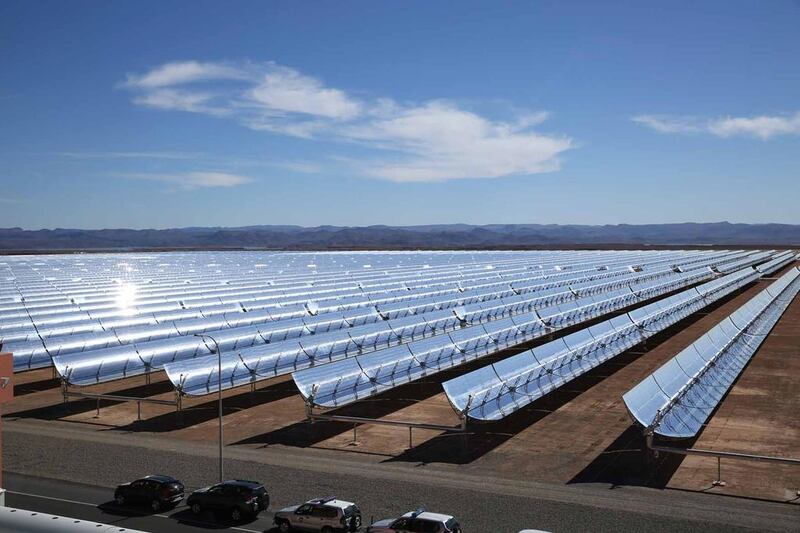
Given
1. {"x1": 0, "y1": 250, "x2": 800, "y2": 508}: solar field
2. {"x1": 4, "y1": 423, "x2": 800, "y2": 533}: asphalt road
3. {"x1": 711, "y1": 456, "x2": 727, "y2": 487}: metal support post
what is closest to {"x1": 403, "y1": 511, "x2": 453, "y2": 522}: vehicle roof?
{"x1": 4, "y1": 423, "x2": 800, "y2": 533}: asphalt road

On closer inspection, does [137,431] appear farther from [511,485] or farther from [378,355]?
[511,485]

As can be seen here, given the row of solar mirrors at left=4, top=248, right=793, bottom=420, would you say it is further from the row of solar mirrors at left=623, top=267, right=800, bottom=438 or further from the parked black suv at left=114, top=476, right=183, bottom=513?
the parked black suv at left=114, top=476, right=183, bottom=513

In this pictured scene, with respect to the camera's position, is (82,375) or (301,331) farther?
(301,331)

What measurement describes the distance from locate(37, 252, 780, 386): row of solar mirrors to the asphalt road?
5.79 meters

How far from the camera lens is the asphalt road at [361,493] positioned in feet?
51.6

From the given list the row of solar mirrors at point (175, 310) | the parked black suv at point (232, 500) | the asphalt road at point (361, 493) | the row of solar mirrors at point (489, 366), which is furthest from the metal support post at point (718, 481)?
the row of solar mirrors at point (175, 310)

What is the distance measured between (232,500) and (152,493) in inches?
80.1

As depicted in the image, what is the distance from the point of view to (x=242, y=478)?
62.6ft

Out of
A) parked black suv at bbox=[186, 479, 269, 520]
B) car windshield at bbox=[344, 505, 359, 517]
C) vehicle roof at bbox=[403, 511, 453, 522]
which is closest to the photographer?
vehicle roof at bbox=[403, 511, 453, 522]

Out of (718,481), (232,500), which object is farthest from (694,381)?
(232,500)

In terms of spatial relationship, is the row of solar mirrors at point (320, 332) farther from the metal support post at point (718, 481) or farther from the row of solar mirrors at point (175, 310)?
the metal support post at point (718, 481)

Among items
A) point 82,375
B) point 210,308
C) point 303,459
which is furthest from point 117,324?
point 303,459

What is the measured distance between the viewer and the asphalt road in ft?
51.6

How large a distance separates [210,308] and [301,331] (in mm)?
12582
